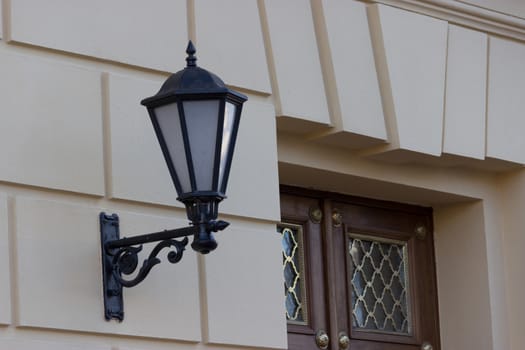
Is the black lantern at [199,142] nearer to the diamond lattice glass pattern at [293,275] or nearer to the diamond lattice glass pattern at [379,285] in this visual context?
the diamond lattice glass pattern at [293,275]

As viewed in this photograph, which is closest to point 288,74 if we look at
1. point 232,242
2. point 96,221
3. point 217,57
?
point 217,57

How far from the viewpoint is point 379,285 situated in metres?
8.05

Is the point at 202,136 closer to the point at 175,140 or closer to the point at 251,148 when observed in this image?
the point at 175,140

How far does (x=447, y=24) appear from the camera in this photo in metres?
7.96

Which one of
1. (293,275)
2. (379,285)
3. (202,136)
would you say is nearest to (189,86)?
(202,136)

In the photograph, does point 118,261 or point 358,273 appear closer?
point 118,261

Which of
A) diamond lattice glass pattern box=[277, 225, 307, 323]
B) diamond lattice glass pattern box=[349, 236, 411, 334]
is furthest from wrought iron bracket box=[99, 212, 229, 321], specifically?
diamond lattice glass pattern box=[349, 236, 411, 334]

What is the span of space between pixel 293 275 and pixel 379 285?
0.57 metres

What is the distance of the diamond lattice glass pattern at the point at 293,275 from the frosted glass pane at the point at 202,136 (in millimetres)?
1785

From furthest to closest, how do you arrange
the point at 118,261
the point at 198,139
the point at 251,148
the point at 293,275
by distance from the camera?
the point at 293,275 → the point at 251,148 → the point at 118,261 → the point at 198,139

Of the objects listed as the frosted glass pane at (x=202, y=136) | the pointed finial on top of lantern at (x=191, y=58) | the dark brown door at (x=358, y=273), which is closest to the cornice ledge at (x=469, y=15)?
the dark brown door at (x=358, y=273)

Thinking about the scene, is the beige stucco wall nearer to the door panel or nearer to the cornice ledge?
the cornice ledge

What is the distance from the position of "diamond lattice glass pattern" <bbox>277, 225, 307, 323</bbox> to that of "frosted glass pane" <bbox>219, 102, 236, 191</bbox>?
1.73 metres

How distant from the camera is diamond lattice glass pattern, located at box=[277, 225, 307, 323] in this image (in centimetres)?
763
